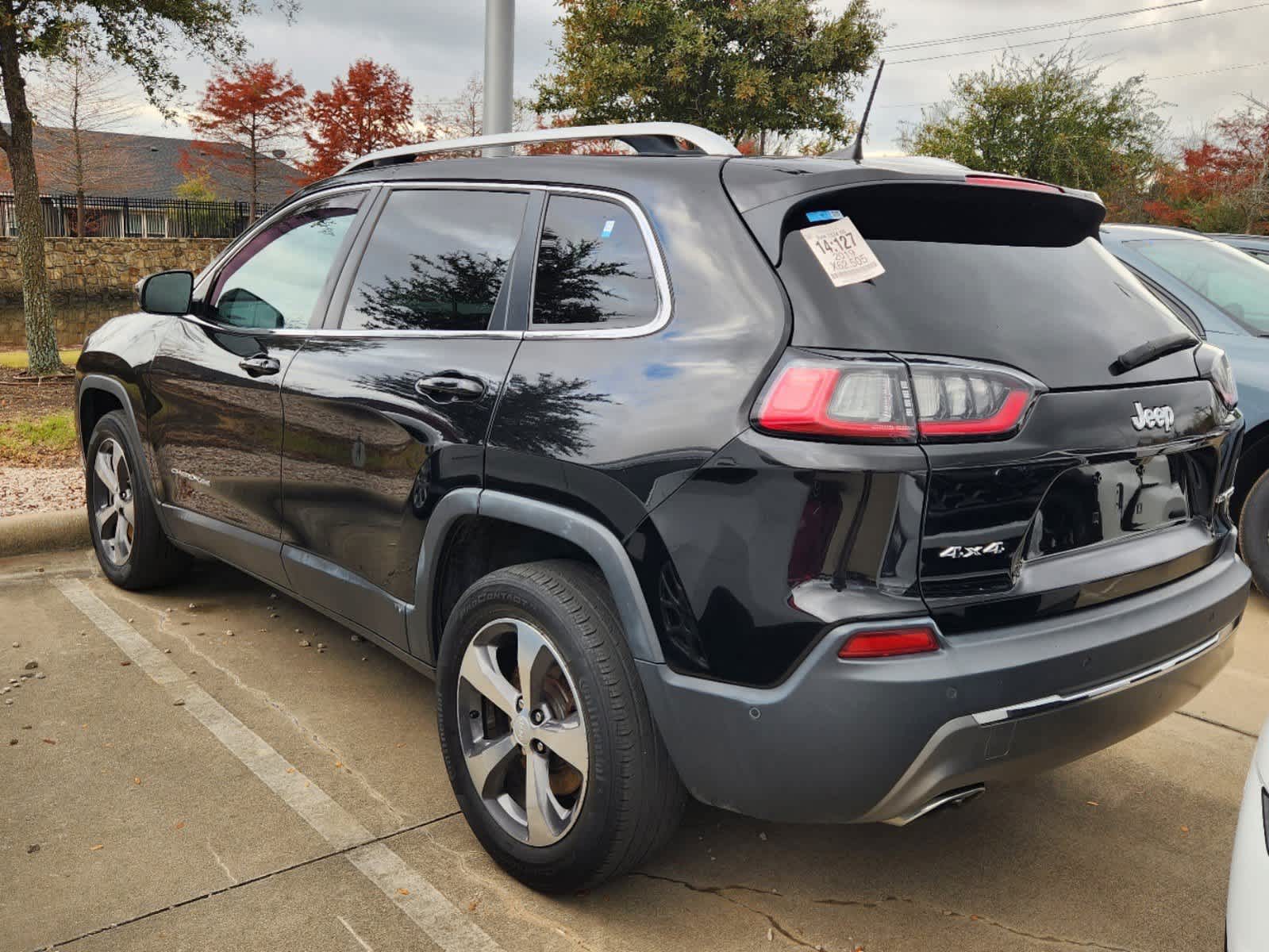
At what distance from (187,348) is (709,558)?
282cm

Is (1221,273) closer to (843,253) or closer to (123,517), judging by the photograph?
(843,253)

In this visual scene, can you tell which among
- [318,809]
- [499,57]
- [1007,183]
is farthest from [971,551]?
[499,57]

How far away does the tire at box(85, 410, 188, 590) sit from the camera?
4738mm

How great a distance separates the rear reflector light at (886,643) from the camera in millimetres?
2135

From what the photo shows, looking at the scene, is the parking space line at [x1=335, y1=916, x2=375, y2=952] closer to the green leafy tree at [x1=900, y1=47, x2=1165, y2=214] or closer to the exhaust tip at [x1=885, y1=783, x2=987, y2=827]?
the exhaust tip at [x1=885, y1=783, x2=987, y2=827]

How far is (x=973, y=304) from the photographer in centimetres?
242

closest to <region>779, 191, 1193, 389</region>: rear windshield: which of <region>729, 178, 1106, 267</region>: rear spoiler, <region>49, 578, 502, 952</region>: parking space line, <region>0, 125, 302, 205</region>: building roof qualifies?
<region>729, 178, 1106, 267</region>: rear spoiler

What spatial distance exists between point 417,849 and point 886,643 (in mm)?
1514

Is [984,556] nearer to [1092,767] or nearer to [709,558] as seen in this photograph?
[709,558]

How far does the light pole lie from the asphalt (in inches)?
148

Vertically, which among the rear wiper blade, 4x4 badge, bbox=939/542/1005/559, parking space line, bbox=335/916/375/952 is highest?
the rear wiper blade

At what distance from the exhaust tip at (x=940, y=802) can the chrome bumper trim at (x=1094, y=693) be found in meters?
0.19

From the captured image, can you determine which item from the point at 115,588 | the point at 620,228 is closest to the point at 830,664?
the point at 620,228

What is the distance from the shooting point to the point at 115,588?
509 centimetres
